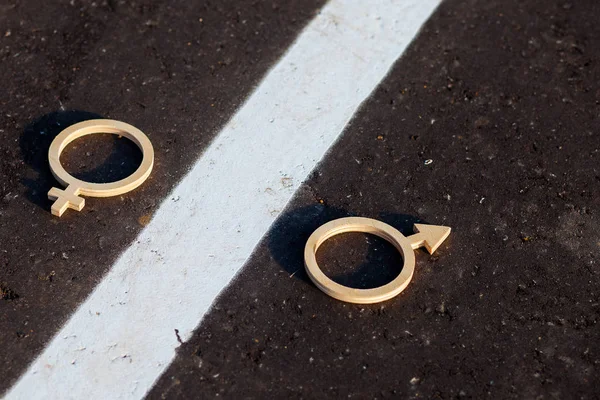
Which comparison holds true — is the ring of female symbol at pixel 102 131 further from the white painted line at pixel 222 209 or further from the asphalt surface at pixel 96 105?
the white painted line at pixel 222 209

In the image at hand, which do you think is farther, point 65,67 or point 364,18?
point 364,18

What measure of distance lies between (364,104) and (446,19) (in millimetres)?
1101

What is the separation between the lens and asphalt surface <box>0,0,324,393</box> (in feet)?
13.8

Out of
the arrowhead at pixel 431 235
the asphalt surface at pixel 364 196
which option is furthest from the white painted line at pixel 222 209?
the arrowhead at pixel 431 235

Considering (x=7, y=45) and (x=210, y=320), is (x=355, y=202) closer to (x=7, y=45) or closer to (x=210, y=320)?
(x=210, y=320)

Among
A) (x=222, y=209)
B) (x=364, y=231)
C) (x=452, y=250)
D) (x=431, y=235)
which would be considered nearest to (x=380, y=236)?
(x=364, y=231)

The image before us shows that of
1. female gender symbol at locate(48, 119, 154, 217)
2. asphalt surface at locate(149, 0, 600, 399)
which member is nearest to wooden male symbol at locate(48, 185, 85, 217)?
female gender symbol at locate(48, 119, 154, 217)

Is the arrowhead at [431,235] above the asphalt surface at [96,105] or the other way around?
the other way around

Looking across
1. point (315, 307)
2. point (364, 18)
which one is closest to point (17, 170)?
point (315, 307)

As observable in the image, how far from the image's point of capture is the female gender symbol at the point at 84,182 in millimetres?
4461

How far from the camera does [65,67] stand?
5.30 meters

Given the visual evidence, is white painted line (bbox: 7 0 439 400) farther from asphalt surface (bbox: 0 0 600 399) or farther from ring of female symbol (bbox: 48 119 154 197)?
ring of female symbol (bbox: 48 119 154 197)

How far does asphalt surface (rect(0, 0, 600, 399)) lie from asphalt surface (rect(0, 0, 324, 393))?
0.04 feet

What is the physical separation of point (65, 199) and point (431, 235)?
1912 millimetres
